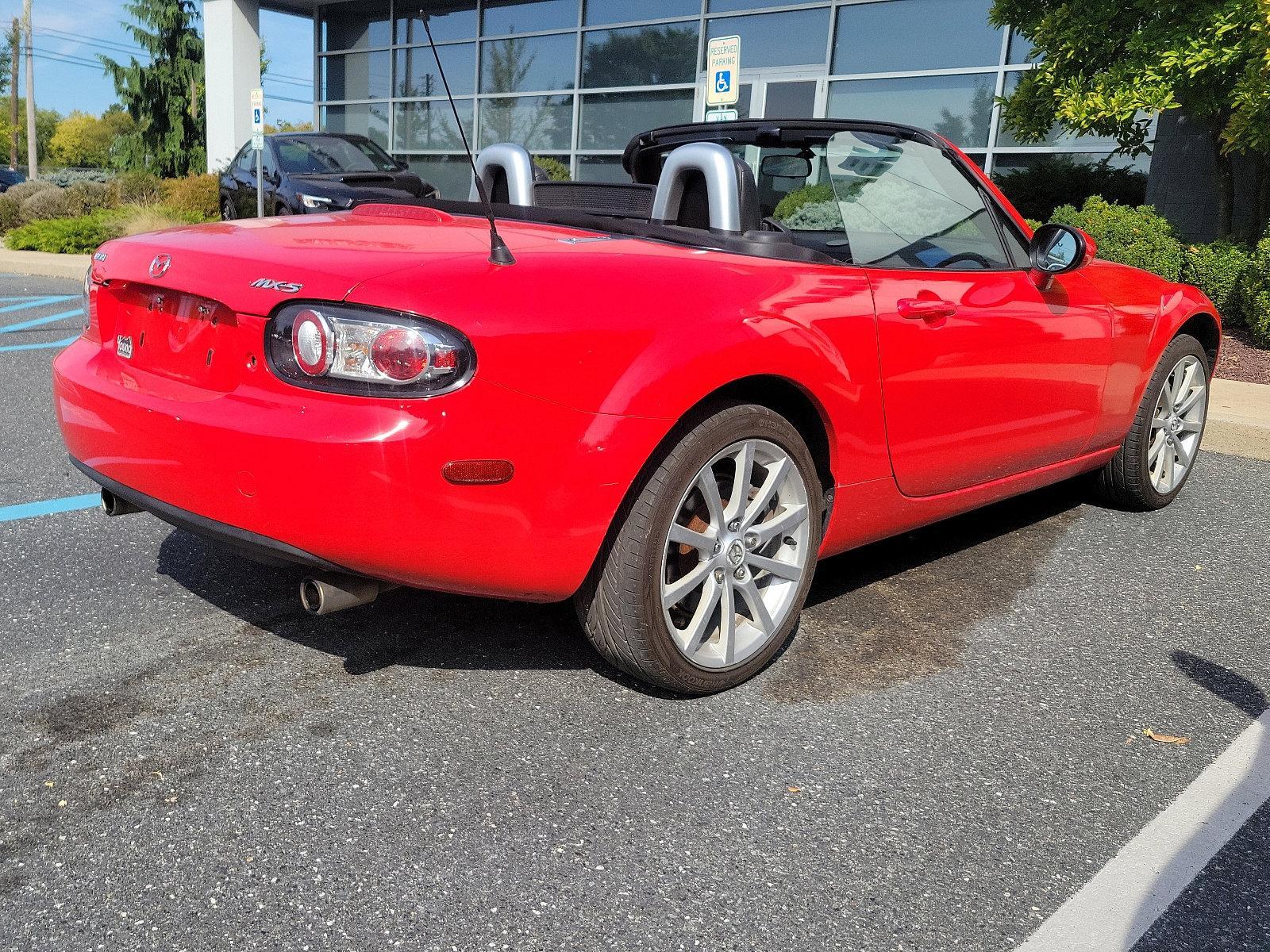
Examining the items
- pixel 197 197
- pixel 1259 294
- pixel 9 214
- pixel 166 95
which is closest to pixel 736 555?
pixel 1259 294

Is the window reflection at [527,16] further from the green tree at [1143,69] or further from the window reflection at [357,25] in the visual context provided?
the green tree at [1143,69]

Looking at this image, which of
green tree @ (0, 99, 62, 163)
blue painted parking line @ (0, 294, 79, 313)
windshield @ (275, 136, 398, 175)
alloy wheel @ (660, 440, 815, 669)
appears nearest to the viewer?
alloy wheel @ (660, 440, 815, 669)

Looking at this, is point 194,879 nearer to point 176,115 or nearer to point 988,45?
point 988,45

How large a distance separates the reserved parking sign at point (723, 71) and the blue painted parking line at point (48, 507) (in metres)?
5.92

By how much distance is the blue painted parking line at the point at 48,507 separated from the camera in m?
4.29

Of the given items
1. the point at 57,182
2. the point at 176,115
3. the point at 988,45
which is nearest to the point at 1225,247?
the point at 988,45

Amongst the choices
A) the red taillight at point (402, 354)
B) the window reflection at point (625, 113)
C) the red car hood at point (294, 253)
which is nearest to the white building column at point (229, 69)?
the window reflection at point (625, 113)

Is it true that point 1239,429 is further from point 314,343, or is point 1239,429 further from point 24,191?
point 24,191

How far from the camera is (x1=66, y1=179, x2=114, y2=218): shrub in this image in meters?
20.9

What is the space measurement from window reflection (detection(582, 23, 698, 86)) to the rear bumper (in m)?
16.0

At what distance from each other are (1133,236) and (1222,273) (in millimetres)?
785

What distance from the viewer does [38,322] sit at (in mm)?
10008

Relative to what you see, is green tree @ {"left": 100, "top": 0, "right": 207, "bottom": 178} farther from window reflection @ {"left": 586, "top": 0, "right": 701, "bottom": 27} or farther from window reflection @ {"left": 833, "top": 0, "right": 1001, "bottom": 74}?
window reflection @ {"left": 833, "top": 0, "right": 1001, "bottom": 74}

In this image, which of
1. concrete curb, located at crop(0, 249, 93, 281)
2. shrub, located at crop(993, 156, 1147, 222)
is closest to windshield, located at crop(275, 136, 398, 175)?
concrete curb, located at crop(0, 249, 93, 281)
